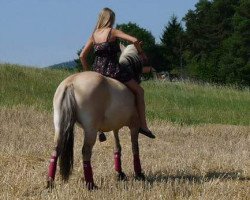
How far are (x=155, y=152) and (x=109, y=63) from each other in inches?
121

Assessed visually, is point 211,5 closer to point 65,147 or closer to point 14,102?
point 14,102

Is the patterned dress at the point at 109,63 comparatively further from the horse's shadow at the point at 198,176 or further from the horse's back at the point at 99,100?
the horse's shadow at the point at 198,176

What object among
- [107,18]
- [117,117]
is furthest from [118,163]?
[107,18]

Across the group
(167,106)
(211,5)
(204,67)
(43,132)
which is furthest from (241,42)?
(43,132)

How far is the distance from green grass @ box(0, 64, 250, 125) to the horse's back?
8849mm

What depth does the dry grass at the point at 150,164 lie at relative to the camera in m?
6.01

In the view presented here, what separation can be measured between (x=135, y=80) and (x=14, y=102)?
11518 millimetres

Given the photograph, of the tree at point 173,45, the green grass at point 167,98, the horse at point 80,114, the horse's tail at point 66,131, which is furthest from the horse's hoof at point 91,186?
the tree at point 173,45

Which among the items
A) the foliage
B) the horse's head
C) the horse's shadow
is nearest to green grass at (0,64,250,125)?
the horse's shadow

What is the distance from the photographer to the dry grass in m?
6.01

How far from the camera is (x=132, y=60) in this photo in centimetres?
748

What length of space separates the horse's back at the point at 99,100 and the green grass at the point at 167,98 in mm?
8849

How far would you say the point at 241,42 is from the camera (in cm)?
5669

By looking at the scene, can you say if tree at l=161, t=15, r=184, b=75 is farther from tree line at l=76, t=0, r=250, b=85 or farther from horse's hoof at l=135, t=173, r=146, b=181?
horse's hoof at l=135, t=173, r=146, b=181
